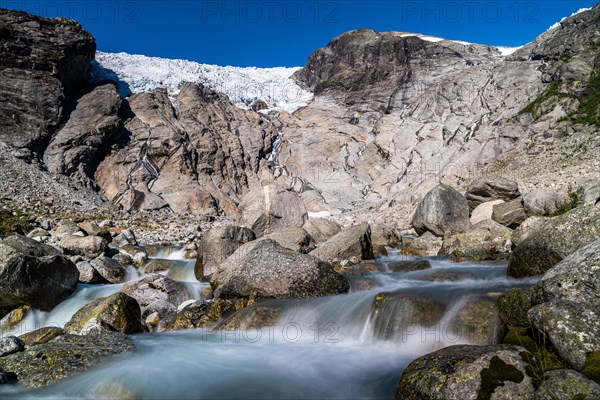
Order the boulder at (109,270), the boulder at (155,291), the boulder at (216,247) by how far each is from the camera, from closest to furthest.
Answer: the boulder at (155,291), the boulder at (109,270), the boulder at (216,247)

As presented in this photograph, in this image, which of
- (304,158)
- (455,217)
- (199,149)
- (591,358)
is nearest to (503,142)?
(455,217)

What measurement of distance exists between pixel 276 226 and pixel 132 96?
4707 centimetres

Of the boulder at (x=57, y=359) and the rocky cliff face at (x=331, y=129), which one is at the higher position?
the rocky cliff face at (x=331, y=129)

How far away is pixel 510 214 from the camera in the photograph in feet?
64.7

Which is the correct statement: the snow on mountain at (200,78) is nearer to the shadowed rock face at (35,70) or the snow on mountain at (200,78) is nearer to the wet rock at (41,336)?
the shadowed rock face at (35,70)

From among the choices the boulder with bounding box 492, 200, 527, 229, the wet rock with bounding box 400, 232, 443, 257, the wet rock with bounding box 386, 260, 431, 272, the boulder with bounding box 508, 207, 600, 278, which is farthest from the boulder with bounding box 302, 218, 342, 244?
the boulder with bounding box 508, 207, 600, 278

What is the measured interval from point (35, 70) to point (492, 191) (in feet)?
163

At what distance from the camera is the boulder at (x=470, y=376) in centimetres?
468

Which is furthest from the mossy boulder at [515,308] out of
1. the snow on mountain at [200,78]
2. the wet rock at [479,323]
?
the snow on mountain at [200,78]

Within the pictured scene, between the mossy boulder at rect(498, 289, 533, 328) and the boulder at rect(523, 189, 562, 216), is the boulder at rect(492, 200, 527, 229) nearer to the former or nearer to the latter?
the boulder at rect(523, 189, 562, 216)

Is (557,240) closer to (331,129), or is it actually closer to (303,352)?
(303,352)

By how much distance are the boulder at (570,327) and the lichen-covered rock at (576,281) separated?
258 millimetres

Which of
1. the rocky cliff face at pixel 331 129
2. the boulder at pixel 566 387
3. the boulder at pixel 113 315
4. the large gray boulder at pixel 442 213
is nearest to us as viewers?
the boulder at pixel 566 387

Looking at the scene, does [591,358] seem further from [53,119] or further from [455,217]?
[53,119]
